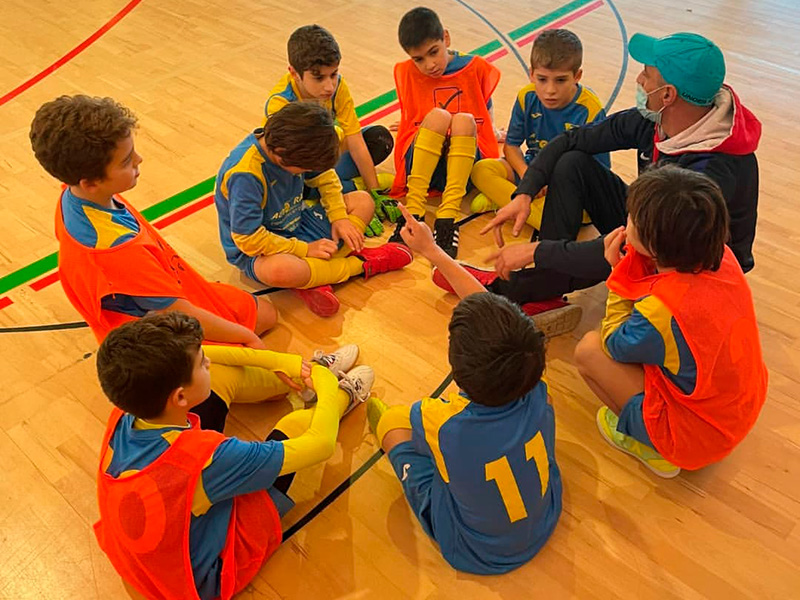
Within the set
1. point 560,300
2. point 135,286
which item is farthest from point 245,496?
point 560,300

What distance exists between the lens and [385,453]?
6.16ft

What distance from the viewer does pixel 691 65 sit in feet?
5.97

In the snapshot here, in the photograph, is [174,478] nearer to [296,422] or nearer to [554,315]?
[296,422]

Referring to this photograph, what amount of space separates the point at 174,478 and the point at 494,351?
706 mm

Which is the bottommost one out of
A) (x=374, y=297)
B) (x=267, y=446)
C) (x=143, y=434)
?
(x=374, y=297)

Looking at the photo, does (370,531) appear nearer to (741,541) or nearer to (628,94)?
(741,541)

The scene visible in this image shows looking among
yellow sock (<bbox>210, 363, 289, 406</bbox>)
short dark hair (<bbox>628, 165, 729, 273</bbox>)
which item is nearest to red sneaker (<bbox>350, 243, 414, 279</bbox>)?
yellow sock (<bbox>210, 363, 289, 406</bbox>)

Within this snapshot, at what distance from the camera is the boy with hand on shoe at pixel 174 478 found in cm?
140

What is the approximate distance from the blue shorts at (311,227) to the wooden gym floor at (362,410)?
212 millimetres

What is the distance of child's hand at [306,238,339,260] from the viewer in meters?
2.35

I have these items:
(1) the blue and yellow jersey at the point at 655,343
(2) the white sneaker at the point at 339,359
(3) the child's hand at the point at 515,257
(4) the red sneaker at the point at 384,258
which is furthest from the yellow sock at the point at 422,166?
(1) the blue and yellow jersey at the point at 655,343

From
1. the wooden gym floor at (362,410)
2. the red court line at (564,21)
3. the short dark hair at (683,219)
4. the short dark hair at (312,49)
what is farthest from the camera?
the red court line at (564,21)

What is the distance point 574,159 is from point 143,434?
155cm

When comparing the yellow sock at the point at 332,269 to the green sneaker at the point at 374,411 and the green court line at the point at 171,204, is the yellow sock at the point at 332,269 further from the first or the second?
the green court line at the point at 171,204
